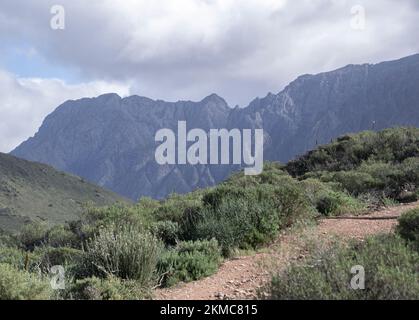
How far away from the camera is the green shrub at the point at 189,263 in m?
7.84

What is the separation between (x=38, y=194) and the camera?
71.4 meters

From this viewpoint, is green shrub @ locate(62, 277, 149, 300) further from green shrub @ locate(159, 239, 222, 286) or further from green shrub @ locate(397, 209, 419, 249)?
green shrub @ locate(397, 209, 419, 249)

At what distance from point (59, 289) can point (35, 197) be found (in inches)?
2596

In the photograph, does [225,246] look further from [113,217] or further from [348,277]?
[113,217]

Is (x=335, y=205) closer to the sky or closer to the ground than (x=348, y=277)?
closer to the sky

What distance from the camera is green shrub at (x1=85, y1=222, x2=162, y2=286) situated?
7438 millimetres

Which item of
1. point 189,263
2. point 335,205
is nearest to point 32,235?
point 335,205

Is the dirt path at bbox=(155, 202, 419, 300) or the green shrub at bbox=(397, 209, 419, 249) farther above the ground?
the green shrub at bbox=(397, 209, 419, 249)

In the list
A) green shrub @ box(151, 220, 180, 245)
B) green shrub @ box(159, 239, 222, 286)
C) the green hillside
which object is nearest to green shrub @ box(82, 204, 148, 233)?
the green hillside

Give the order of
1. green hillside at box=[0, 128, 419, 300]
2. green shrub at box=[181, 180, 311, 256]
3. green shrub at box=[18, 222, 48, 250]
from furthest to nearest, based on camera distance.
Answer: green shrub at box=[18, 222, 48, 250] < green shrub at box=[181, 180, 311, 256] < green hillside at box=[0, 128, 419, 300]

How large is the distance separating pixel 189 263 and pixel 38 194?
220 ft

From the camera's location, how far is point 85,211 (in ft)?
69.9

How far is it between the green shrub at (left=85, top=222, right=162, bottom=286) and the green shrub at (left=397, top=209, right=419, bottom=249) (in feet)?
11.4
